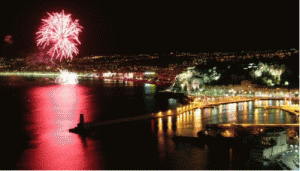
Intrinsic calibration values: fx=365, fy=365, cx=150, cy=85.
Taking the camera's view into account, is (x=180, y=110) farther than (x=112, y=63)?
No

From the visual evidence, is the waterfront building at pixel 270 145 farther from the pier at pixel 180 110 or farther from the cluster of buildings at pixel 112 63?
the cluster of buildings at pixel 112 63

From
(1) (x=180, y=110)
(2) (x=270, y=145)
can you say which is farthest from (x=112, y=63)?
(2) (x=270, y=145)

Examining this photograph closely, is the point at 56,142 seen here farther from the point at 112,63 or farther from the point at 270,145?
the point at 112,63

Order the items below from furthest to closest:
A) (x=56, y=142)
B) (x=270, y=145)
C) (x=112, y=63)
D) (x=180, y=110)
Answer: (x=112, y=63) → (x=180, y=110) → (x=56, y=142) → (x=270, y=145)

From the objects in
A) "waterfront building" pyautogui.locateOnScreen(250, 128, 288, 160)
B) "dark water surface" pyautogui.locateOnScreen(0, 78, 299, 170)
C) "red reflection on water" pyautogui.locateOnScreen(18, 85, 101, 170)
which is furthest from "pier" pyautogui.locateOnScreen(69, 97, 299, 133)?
"waterfront building" pyautogui.locateOnScreen(250, 128, 288, 160)

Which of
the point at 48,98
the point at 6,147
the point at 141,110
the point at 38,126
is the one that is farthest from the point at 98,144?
the point at 48,98

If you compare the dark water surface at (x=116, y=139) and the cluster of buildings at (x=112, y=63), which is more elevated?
the cluster of buildings at (x=112, y=63)

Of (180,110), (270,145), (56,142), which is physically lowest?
(56,142)

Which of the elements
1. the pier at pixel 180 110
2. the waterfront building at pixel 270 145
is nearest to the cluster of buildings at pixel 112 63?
the pier at pixel 180 110

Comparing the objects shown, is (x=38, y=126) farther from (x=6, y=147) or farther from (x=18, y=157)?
(x=18, y=157)
